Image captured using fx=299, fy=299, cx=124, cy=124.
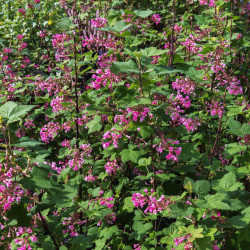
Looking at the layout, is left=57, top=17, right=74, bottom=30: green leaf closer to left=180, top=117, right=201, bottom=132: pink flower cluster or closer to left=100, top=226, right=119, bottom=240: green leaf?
left=180, top=117, right=201, bottom=132: pink flower cluster

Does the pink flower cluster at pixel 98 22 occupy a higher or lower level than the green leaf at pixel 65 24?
lower

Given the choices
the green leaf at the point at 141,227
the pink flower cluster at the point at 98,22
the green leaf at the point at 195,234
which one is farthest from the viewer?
the pink flower cluster at the point at 98,22

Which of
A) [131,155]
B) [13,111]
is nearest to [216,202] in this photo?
[131,155]

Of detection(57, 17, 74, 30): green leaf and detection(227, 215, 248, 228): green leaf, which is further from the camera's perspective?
detection(57, 17, 74, 30): green leaf

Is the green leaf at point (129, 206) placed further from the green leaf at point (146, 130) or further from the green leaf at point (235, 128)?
the green leaf at point (235, 128)

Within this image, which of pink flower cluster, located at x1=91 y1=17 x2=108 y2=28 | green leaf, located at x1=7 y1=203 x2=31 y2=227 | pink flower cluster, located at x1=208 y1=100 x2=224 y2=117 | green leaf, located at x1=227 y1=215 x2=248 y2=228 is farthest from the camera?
pink flower cluster, located at x1=91 y1=17 x2=108 y2=28

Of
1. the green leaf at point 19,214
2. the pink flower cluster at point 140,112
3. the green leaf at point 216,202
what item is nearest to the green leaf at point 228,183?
the green leaf at point 216,202

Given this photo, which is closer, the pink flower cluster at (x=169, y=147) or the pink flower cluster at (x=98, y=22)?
the pink flower cluster at (x=169, y=147)

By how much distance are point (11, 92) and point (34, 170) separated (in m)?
2.58

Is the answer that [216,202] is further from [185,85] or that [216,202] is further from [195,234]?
[185,85]

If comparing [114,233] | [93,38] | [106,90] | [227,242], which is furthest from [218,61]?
[114,233]

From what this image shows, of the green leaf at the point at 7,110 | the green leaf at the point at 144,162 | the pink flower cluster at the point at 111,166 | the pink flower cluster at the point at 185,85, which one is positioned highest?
the green leaf at the point at 7,110

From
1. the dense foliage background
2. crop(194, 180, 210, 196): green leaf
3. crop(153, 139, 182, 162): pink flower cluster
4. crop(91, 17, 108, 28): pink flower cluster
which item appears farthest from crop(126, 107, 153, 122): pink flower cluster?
crop(91, 17, 108, 28): pink flower cluster

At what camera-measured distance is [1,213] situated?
5.58 ft
